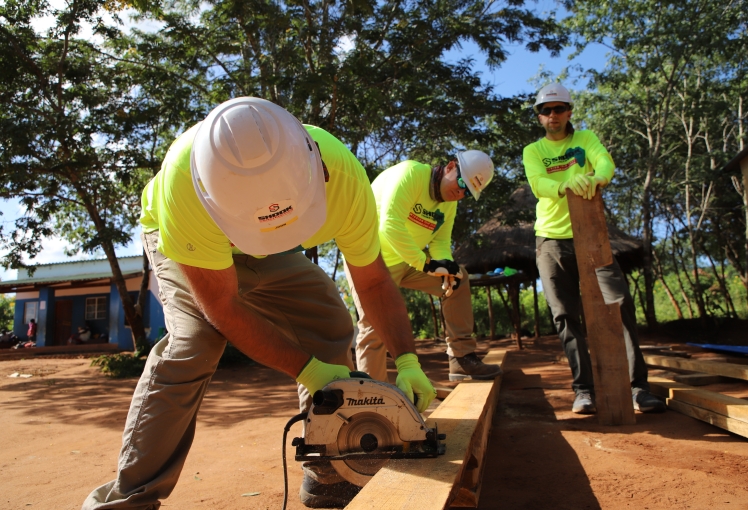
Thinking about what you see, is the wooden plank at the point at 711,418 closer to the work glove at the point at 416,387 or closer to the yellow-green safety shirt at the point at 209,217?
the work glove at the point at 416,387

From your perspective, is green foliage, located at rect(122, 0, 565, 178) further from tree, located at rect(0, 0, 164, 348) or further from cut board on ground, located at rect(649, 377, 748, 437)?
cut board on ground, located at rect(649, 377, 748, 437)

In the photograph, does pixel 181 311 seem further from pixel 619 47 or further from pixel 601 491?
pixel 619 47

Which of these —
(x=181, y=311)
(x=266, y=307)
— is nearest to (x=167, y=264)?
(x=181, y=311)

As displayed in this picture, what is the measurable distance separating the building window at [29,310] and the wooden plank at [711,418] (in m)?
26.4

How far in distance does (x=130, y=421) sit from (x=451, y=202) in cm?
298

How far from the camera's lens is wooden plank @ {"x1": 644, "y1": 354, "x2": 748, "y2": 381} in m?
3.73

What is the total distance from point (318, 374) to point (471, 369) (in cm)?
236

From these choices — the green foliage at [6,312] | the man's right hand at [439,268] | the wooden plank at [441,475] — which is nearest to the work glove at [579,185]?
the man's right hand at [439,268]

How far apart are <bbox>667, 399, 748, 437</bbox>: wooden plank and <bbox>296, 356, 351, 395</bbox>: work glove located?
195cm

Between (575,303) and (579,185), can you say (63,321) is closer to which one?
(575,303)

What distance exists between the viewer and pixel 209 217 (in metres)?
1.88

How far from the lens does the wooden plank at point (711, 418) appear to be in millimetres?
2561

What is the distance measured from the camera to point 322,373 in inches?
81.1

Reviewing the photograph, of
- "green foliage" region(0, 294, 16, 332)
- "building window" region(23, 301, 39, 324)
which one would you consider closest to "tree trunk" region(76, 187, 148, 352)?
"building window" region(23, 301, 39, 324)
